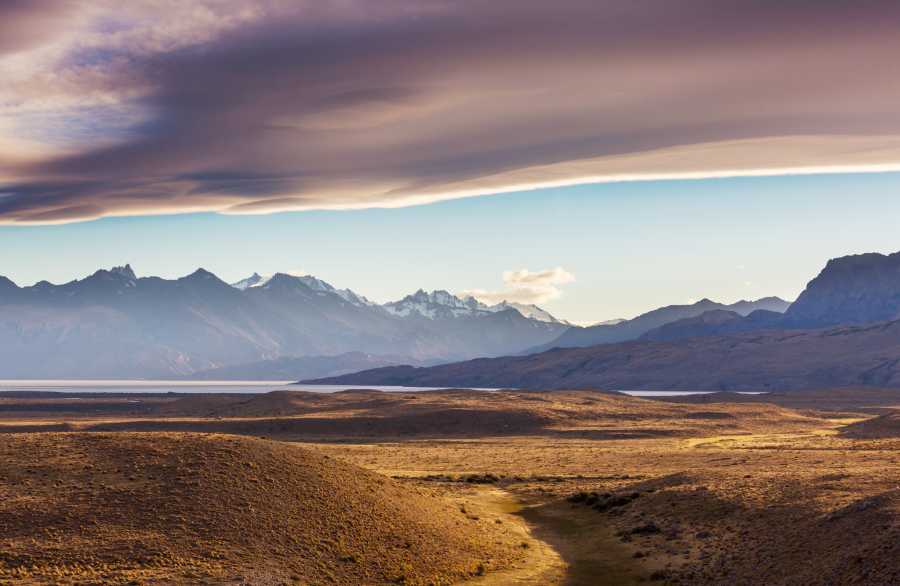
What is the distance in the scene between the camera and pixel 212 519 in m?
45.0

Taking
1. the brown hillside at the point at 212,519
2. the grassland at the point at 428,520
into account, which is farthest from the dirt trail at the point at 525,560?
the brown hillside at the point at 212,519

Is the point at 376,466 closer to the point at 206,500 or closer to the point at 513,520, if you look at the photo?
the point at 513,520

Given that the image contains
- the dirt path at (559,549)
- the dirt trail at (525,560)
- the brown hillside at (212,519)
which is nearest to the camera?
the brown hillside at (212,519)

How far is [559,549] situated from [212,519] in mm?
19759

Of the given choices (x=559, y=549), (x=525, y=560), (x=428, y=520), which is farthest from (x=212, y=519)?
(x=559, y=549)

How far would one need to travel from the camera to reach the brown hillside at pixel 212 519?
40.3m

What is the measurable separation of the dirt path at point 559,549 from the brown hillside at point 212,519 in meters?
1.85

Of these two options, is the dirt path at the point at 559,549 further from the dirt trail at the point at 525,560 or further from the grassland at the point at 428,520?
the grassland at the point at 428,520

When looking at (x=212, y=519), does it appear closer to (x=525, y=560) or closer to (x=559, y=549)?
(x=525, y=560)

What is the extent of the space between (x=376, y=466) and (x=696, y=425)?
82.5 meters

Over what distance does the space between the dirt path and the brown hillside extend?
6.07ft

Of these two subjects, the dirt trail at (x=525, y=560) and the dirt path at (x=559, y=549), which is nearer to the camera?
the dirt trail at (x=525, y=560)

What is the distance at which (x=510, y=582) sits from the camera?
145 feet

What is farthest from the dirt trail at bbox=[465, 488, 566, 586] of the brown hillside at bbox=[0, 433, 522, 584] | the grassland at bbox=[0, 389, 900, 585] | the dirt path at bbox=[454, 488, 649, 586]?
the brown hillside at bbox=[0, 433, 522, 584]
